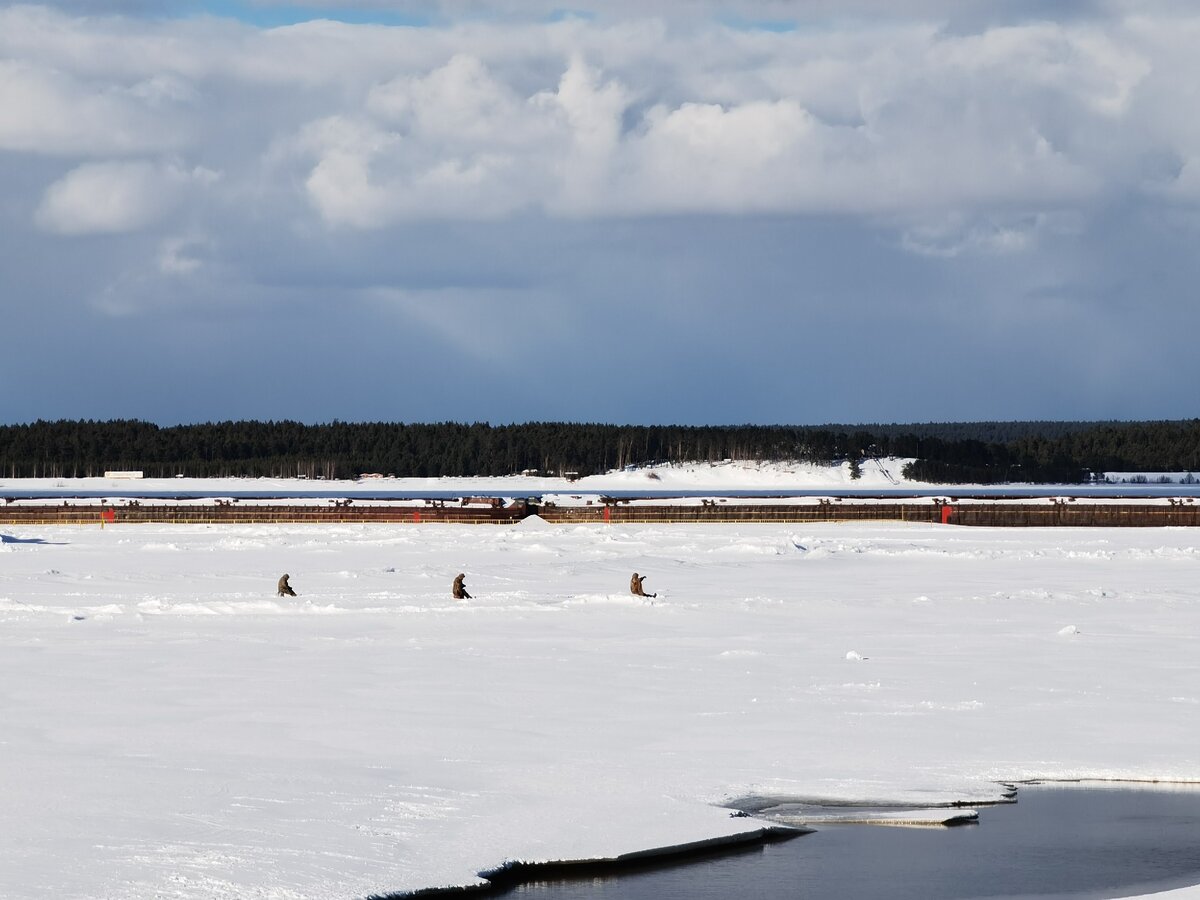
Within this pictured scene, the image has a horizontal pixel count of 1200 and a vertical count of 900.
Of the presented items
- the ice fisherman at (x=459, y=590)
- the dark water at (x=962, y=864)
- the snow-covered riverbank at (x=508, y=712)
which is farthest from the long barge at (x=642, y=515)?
the dark water at (x=962, y=864)

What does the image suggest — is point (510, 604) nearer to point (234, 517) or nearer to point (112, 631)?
point (112, 631)

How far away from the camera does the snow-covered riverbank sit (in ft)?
38.2

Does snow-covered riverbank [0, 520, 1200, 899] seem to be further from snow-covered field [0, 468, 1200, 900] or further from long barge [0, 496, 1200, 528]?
long barge [0, 496, 1200, 528]

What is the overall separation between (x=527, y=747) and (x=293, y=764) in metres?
2.21

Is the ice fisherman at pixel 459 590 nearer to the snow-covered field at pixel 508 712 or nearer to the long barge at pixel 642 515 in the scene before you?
the snow-covered field at pixel 508 712

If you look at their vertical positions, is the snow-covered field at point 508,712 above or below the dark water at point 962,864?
above

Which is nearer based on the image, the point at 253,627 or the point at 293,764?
the point at 293,764

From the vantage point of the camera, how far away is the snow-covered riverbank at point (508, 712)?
38.2ft

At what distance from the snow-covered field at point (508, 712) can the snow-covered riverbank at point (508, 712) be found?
49 mm

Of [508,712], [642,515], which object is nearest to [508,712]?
[508,712]

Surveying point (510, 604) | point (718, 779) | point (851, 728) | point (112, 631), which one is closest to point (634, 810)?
point (718, 779)

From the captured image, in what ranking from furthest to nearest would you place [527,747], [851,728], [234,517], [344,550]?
[234,517]
[344,550]
[851,728]
[527,747]

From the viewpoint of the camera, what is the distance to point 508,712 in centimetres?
1694

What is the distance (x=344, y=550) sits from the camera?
1889 inches
